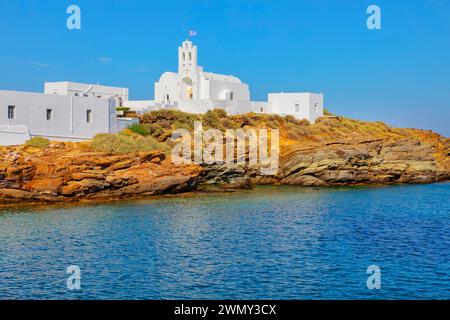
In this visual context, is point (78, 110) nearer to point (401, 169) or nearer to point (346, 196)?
point (346, 196)

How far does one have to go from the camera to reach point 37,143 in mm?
40438

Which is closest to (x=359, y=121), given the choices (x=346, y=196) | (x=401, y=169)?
(x=401, y=169)

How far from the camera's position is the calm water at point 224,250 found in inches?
734

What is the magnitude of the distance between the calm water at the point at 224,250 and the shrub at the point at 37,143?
758cm

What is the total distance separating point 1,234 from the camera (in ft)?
86.2

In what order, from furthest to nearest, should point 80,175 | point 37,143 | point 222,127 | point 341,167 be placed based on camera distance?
point 222,127, point 341,167, point 37,143, point 80,175

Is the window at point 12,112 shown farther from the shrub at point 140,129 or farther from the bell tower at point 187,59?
the bell tower at point 187,59

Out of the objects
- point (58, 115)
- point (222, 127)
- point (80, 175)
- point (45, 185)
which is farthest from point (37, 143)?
point (222, 127)

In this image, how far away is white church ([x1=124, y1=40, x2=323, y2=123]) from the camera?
6806 centimetres

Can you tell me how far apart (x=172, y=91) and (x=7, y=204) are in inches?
1448

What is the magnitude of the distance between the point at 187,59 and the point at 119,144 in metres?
28.7

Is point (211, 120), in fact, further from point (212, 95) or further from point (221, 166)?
point (221, 166)

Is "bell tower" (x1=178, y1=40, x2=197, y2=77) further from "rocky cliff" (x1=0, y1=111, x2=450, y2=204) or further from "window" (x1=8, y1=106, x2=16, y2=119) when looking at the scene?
"window" (x1=8, y1=106, x2=16, y2=119)

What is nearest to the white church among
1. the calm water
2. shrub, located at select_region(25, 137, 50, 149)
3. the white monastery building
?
the white monastery building
